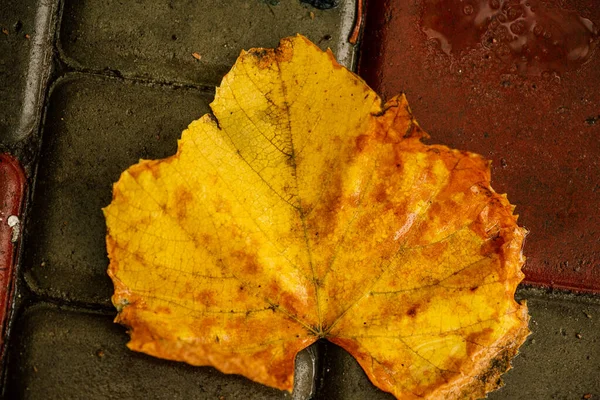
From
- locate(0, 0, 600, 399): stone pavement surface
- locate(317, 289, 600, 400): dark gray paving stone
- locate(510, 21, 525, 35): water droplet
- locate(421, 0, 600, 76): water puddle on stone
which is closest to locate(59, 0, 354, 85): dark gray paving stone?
locate(0, 0, 600, 399): stone pavement surface

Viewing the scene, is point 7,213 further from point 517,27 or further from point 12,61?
point 517,27

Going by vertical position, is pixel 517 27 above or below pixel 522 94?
above

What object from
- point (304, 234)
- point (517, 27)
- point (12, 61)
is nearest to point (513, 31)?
point (517, 27)

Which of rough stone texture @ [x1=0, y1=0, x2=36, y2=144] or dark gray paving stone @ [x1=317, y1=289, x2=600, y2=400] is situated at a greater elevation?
rough stone texture @ [x1=0, y1=0, x2=36, y2=144]

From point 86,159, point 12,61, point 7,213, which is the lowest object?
point 7,213

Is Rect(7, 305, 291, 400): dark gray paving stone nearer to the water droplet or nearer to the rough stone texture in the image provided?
the rough stone texture

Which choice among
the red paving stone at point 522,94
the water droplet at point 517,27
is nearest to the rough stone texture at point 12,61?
the red paving stone at point 522,94
